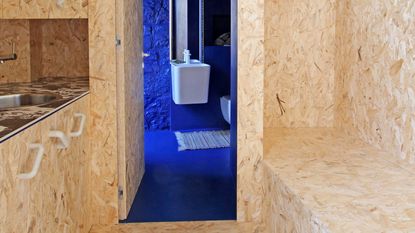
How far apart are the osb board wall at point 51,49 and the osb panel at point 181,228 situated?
124 cm

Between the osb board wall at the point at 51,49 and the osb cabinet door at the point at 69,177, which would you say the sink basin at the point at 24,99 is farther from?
the osb board wall at the point at 51,49

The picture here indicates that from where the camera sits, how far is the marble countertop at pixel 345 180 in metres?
1.90

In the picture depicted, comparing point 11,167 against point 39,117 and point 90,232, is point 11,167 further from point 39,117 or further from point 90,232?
point 90,232

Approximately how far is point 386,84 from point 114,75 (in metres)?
1.67

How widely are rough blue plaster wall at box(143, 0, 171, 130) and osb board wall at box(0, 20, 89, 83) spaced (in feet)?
7.90

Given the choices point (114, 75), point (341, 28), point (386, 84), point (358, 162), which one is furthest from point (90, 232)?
point (341, 28)

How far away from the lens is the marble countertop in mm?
1901

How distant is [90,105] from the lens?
9.46 feet

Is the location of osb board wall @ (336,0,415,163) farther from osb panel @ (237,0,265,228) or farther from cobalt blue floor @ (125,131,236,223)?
cobalt blue floor @ (125,131,236,223)

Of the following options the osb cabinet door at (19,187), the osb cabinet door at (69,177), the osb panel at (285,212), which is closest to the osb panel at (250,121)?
the osb panel at (285,212)

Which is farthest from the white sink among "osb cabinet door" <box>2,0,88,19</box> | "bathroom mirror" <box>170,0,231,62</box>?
"osb cabinet door" <box>2,0,88,19</box>

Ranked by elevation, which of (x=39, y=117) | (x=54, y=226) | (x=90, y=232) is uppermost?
(x=39, y=117)

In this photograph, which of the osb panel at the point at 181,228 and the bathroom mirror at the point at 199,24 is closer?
the osb panel at the point at 181,228

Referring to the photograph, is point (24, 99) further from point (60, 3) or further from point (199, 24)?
point (199, 24)
